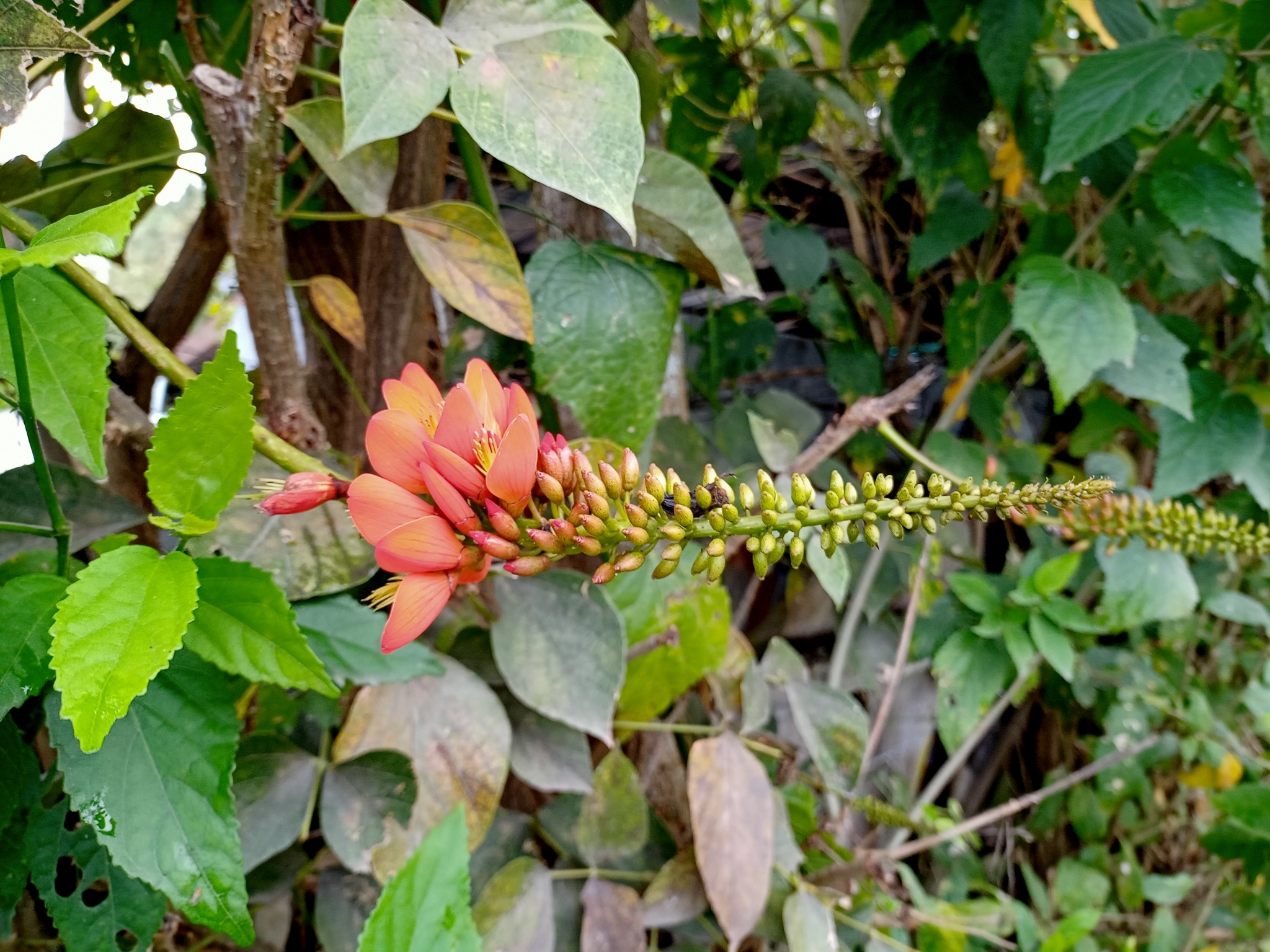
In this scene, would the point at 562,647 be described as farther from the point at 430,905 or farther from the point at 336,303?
the point at 336,303

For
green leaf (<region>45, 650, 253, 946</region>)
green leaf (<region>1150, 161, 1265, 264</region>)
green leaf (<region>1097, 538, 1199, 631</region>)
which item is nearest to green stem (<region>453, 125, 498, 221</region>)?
green leaf (<region>45, 650, 253, 946</region>)

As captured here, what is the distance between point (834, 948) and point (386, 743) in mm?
493

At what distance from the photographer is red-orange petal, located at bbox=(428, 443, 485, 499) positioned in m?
0.31

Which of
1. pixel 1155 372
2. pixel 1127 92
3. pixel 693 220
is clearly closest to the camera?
pixel 693 220

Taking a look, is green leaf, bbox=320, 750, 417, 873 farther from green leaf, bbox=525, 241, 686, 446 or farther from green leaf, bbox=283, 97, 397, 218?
green leaf, bbox=283, 97, 397, 218

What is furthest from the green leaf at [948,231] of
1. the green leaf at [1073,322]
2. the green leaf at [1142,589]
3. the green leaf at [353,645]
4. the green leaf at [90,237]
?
the green leaf at [90,237]

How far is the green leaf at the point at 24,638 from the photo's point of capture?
1.07ft

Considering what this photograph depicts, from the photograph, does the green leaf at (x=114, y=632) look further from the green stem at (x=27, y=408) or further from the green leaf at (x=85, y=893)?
the green leaf at (x=85, y=893)

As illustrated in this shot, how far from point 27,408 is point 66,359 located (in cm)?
5

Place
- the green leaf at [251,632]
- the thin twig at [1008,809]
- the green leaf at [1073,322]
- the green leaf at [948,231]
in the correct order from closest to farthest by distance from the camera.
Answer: the green leaf at [251,632]
the green leaf at [1073,322]
the thin twig at [1008,809]
the green leaf at [948,231]

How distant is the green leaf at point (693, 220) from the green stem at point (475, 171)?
13 cm

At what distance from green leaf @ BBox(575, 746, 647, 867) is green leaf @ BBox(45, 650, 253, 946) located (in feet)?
1.23

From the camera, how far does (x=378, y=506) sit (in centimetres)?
31

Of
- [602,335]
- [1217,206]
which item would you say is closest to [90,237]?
[602,335]
